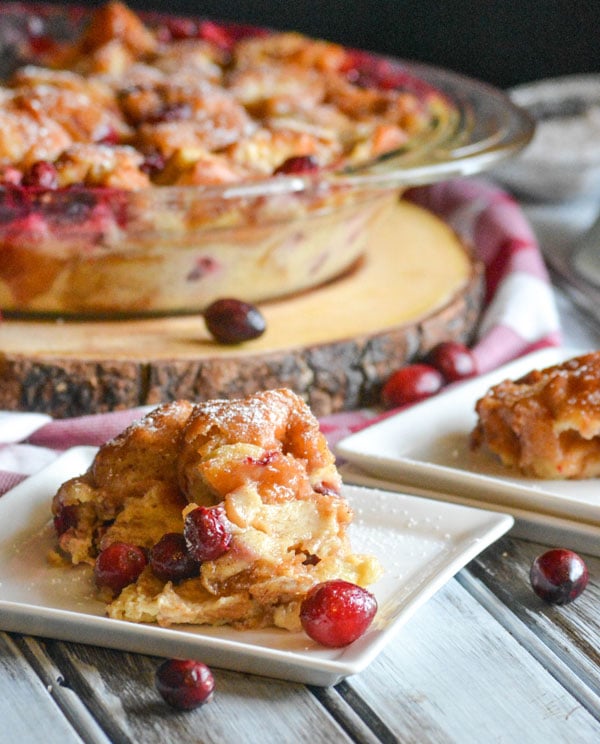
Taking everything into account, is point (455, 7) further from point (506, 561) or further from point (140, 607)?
point (140, 607)

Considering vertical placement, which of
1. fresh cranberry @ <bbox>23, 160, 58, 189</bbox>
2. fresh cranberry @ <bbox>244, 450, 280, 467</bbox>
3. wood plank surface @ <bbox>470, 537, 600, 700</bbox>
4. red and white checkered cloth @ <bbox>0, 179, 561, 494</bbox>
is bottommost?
red and white checkered cloth @ <bbox>0, 179, 561, 494</bbox>

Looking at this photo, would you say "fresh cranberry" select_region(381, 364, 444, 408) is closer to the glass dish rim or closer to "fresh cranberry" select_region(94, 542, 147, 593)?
the glass dish rim

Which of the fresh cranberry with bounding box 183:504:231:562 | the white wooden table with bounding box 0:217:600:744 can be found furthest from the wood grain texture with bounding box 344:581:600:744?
the fresh cranberry with bounding box 183:504:231:562

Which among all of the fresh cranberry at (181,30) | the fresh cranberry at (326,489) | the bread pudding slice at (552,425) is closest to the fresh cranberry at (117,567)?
the fresh cranberry at (326,489)

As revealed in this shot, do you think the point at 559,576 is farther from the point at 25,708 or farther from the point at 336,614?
the point at 25,708

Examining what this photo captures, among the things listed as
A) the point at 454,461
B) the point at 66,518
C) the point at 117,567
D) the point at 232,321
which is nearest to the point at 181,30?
the point at 232,321

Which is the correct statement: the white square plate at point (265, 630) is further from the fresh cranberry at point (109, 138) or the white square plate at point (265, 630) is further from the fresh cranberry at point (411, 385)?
the fresh cranberry at point (109, 138)

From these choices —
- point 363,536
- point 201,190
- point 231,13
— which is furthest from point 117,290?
point 231,13

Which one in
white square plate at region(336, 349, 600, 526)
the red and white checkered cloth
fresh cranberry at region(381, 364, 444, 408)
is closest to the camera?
white square plate at region(336, 349, 600, 526)
